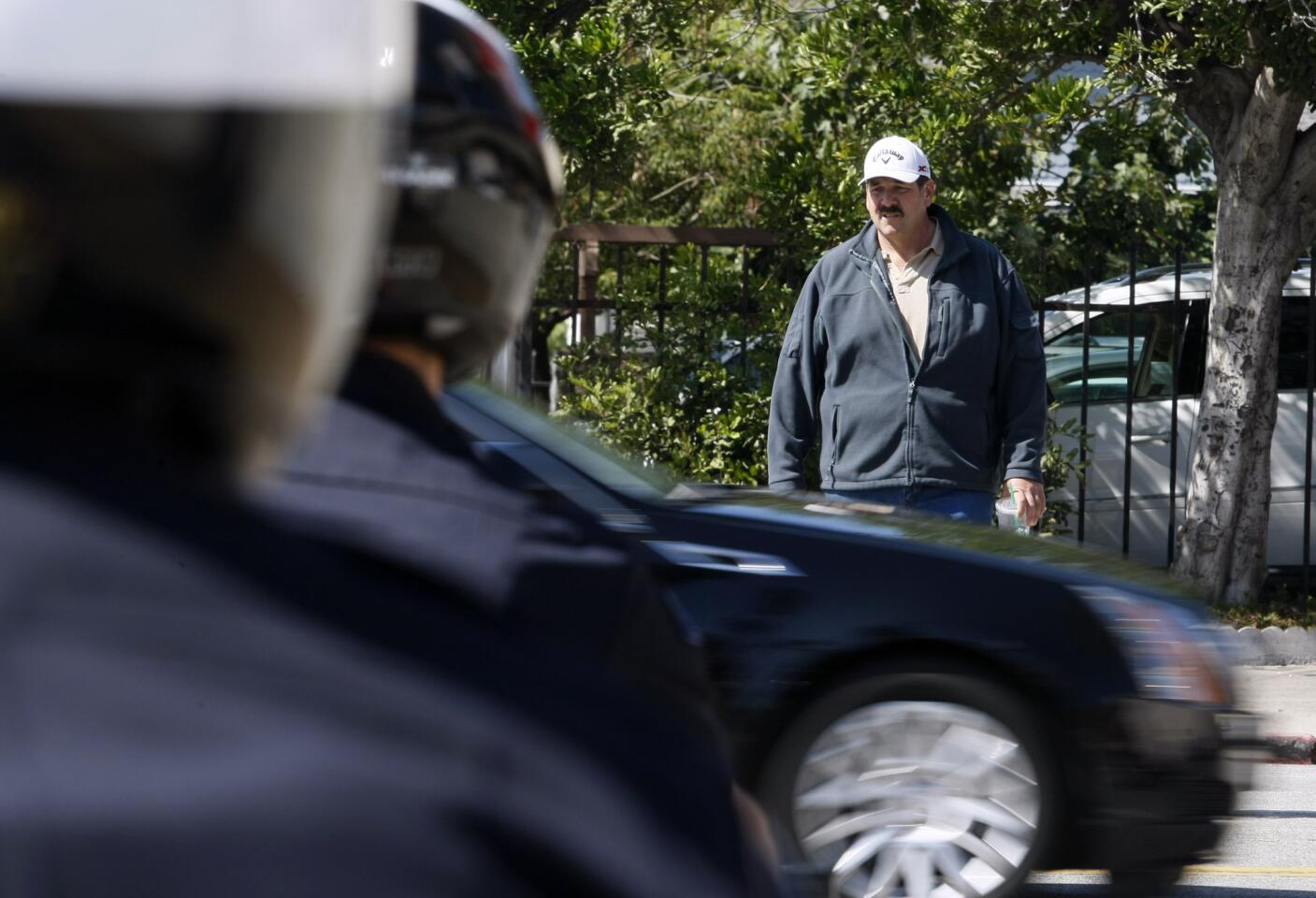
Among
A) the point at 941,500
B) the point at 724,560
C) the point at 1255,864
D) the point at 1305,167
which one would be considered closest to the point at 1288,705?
the point at 1305,167

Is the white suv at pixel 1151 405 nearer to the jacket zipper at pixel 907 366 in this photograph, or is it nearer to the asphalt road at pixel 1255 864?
the asphalt road at pixel 1255 864

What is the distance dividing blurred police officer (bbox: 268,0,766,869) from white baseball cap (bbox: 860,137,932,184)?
168 inches

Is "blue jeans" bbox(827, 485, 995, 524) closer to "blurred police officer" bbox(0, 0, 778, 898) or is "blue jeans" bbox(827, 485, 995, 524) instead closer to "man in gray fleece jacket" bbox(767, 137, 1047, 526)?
"man in gray fleece jacket" bbox(767, 137, 1047, 526)

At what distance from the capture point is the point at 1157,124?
12039mm

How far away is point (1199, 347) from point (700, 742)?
947 centimetres

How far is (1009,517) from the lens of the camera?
19.1 feet

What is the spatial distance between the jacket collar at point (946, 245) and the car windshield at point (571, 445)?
1310 millimetres

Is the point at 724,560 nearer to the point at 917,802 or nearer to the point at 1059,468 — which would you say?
the point at 917,802

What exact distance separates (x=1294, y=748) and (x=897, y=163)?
3.47 meters

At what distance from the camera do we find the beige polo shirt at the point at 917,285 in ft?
16.7

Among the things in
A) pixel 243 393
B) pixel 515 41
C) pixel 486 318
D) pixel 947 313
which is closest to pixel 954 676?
pixel 947 313

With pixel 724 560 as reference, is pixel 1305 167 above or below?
above

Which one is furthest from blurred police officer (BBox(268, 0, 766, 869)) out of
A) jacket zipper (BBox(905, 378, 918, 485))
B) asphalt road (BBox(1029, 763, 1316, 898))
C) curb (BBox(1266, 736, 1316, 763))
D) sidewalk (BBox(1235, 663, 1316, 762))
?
curb (BBox(1266, 736, 1316, 763))

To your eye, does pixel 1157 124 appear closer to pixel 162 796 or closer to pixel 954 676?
pixel 954 676
